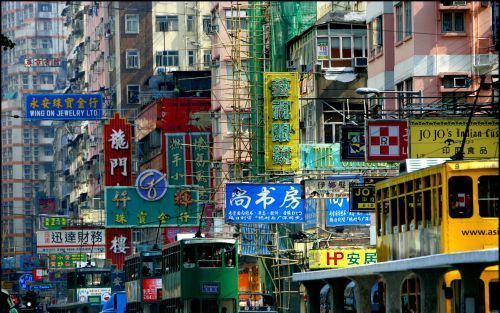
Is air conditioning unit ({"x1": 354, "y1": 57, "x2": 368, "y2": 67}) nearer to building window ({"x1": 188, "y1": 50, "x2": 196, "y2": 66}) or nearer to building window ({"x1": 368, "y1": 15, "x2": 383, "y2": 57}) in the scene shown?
building window ({"x1": 368, "y1": 15, "x2": 383, "y2": 57})

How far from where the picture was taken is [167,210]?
196 ft

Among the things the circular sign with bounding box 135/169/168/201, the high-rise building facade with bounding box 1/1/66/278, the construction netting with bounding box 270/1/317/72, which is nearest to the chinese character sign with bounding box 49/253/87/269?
the circular sign with bounding box 135/169/168/201

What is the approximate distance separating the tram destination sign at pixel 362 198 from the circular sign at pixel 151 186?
19855mm

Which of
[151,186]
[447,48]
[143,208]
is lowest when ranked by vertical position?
[143,208]

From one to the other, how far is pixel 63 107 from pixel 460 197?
2881cm

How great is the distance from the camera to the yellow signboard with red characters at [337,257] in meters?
50.3

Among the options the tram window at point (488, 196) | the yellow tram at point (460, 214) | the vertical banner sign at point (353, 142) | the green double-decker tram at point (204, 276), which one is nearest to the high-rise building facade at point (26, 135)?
the green double-decker tram at point (204, 276)

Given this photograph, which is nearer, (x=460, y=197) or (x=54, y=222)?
(x=460, y=197)

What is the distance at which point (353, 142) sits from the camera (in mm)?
41031

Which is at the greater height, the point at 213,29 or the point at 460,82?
the point at 213,29

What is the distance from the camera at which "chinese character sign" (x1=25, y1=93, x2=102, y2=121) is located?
5288 cm

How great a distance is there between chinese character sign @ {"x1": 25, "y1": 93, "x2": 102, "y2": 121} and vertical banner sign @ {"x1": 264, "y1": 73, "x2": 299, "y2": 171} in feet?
20.7

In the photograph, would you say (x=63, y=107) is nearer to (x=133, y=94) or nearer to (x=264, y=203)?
(x=264, y=203)

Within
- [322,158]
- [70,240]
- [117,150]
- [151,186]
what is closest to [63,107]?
[151,186]
